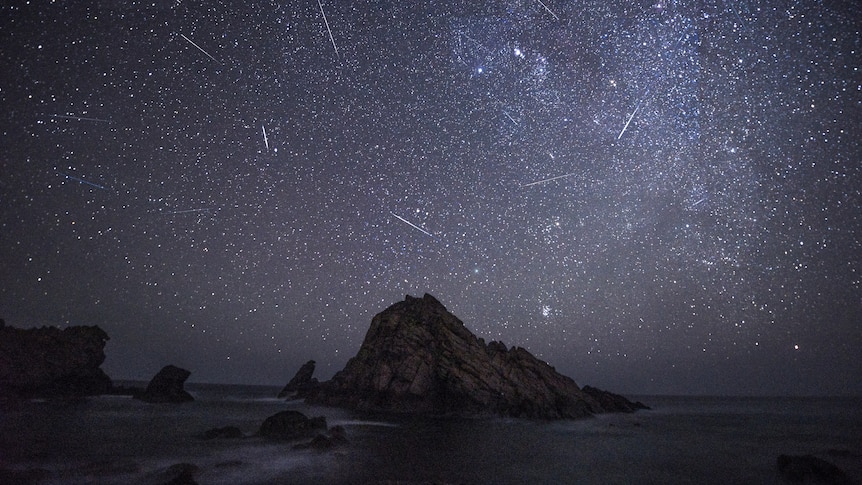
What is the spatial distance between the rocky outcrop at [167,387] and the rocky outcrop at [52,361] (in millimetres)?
9045

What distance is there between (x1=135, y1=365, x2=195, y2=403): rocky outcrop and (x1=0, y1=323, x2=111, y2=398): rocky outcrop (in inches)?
356

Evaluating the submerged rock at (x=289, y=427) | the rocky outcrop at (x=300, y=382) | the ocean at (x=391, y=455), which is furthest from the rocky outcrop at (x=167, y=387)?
the submerged rock at (x=289, y=427)

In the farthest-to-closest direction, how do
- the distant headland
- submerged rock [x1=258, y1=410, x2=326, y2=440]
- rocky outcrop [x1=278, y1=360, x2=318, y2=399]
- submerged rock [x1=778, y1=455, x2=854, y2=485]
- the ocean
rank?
1. rocky outcrop [x1=278, y1=360, x2=318, y2=399]
2. the distant headland
3. submerged rock [x1=258, y1=410, x2=326, y2=440]
4. submerged rock [x1=778, y1=455, x2=854, y2=485]
5. the ocean

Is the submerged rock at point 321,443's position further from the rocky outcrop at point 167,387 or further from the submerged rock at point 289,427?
the rocky outcrop at point 167,387

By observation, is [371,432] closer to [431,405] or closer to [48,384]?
[431,405]

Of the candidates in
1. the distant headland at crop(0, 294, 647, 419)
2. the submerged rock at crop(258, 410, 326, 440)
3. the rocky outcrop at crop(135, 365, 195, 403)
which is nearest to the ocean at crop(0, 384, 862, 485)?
the submerged rock at crop(258, 410, 326, 440)

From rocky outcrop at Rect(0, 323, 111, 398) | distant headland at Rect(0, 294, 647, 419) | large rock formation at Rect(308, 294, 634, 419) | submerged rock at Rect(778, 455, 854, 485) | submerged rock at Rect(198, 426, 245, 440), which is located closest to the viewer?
submerged rock at Rect(778, 455, 854, 485)

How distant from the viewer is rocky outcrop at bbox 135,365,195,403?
7469 cm

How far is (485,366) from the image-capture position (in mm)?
65188

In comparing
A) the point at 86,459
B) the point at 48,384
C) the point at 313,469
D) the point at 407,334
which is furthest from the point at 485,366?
the point at 48,384

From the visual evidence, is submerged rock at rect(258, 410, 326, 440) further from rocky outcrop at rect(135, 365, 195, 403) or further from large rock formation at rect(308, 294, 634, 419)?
rocky outcrop at rect(135, 365, 195, 403)

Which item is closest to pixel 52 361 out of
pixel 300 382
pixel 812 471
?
pixel 300 382

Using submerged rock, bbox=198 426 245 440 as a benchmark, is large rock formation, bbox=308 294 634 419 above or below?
above

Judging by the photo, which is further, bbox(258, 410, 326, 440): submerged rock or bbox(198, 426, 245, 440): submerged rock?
bbox(258, 410, 326, 440): submerged rock
